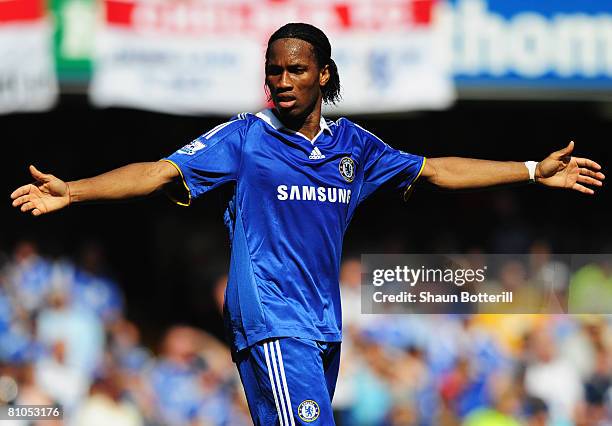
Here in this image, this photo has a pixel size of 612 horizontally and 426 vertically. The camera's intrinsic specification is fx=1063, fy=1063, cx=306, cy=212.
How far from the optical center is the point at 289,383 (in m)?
4.30

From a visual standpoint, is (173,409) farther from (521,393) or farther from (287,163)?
(287,163)

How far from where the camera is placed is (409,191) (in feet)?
16.4

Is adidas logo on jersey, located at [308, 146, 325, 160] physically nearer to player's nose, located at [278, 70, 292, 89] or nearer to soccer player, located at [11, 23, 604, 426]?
Result: soccer player, located at [11, 23, 604, 426]

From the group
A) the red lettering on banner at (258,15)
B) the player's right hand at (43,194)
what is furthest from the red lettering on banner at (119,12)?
the player's right hand at (43,194)

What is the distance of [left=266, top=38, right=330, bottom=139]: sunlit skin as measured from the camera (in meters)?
4.46

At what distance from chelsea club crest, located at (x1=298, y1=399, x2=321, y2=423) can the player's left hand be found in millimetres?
1609

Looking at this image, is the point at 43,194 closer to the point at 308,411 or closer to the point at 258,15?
the point at 308,411

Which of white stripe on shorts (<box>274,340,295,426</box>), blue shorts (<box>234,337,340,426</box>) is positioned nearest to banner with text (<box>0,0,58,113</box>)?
blue shorts (<box>234,337,340,426</box>)

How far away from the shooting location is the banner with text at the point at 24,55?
955 cm

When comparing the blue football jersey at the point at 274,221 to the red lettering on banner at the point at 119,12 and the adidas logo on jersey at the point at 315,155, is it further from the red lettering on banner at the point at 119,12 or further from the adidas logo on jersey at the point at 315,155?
the red lettering on banner at the point at 119,12

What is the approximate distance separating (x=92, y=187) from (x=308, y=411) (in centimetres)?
124

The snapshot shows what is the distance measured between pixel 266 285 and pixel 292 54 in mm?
971

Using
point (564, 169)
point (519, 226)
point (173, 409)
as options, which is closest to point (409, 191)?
point (564, 169)

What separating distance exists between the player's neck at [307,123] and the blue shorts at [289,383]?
0.91m
